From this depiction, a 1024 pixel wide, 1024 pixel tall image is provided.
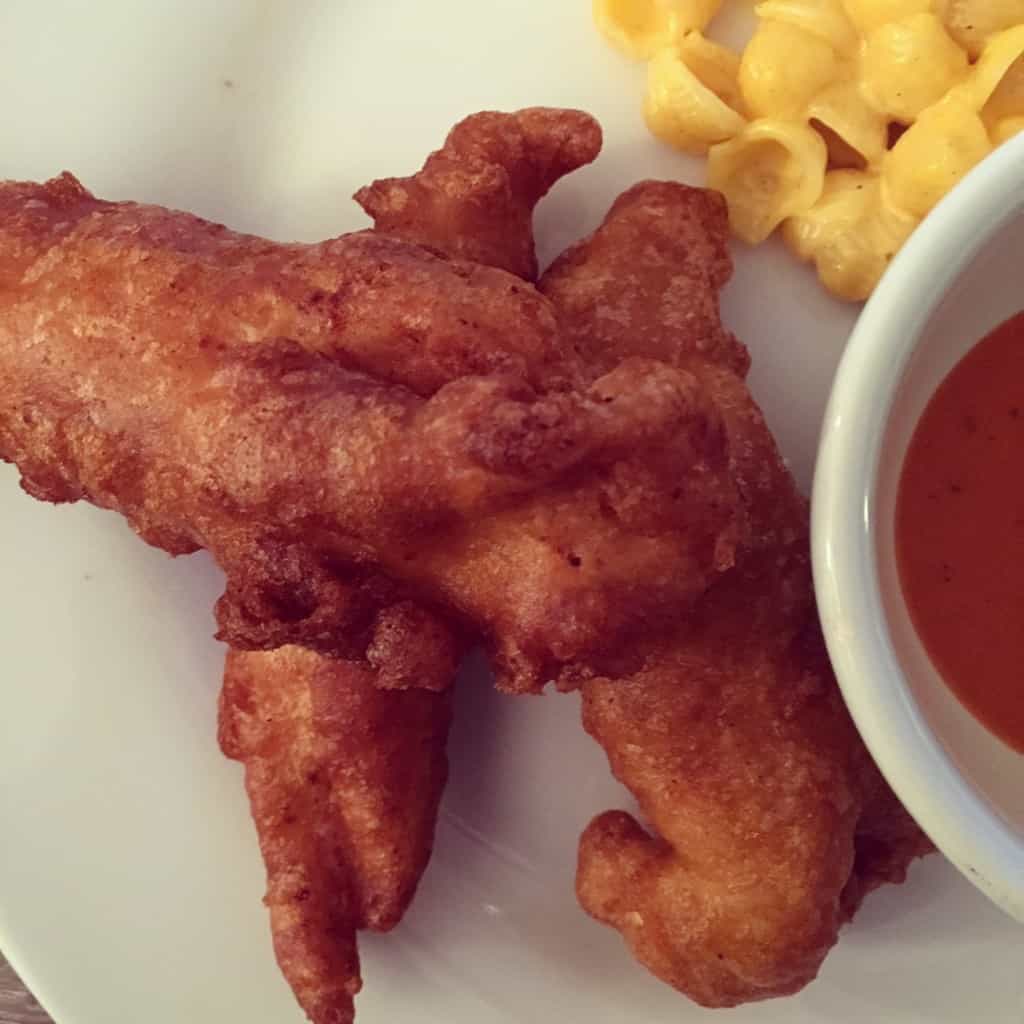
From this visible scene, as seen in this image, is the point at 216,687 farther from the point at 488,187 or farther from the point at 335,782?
the point at 488,187

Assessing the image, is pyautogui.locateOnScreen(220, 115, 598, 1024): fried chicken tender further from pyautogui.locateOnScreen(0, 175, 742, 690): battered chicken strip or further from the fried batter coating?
pyautogui.locateOnScreen(0, 175, 742, 690): battered chicken strip

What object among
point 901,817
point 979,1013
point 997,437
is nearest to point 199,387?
point 997,437

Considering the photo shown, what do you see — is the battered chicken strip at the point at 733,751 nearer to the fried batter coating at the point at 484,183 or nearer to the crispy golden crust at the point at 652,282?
the crispy golden crust at the point at 652,282

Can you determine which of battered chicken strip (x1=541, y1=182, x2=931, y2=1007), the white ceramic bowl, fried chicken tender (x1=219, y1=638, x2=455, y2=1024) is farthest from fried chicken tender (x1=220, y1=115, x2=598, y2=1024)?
the white ceramic bowl

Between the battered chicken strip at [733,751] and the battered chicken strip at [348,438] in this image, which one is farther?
the battered chicken strip at [733,751]

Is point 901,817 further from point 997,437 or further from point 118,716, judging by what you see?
point 118,716

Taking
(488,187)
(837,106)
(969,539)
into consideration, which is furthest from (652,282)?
(969,539)

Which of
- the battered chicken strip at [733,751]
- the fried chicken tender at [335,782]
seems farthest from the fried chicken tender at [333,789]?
the battered chicken strip at [733,751]
